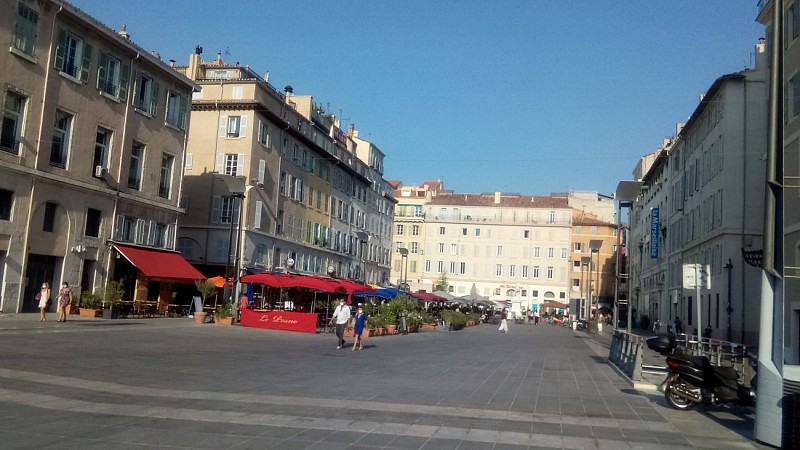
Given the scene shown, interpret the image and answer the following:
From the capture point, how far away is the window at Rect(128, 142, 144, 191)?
33.6m

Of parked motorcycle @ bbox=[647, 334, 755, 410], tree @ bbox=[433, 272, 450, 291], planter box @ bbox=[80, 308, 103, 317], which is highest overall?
tree @ bbox=[433, 272, 450, 291]

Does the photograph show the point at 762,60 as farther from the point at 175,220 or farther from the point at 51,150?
the point at 51,150

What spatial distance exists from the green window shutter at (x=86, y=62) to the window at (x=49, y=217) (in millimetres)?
5588

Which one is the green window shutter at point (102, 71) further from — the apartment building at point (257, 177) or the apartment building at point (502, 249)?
the apartment building at point (502, 249)

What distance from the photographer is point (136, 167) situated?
112 ft

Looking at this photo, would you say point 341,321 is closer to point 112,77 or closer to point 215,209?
point 112,77

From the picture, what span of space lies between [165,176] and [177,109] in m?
3.72

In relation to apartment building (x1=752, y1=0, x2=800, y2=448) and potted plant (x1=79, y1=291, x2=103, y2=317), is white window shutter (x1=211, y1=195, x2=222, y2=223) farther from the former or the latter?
apartment building (x1=752, y1=0, x2=800, y2=448)

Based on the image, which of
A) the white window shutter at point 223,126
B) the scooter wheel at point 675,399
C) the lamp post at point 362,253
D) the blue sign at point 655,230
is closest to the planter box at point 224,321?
the white window shutter at point 223,126

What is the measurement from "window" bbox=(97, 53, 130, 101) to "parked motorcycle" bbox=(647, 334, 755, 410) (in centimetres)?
2743

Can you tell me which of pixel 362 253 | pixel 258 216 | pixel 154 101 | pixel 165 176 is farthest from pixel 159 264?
pixel 362 253

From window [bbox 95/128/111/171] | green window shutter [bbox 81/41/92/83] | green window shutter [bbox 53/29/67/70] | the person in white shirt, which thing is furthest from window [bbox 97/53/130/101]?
the person in white shirt

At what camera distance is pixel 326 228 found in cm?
5888

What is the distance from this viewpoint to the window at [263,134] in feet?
150
